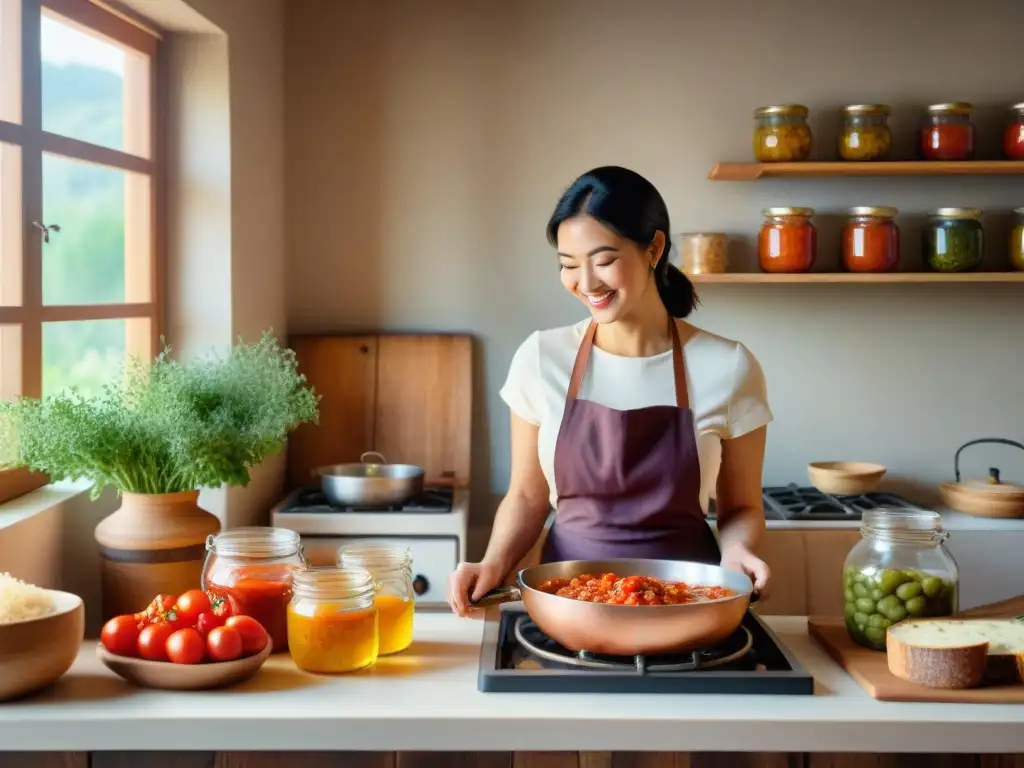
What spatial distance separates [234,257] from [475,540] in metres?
1.30

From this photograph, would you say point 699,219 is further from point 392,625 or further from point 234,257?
point 392,625

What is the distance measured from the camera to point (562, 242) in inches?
83.0

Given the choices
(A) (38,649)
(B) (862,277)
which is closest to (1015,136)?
(B) (862,277)

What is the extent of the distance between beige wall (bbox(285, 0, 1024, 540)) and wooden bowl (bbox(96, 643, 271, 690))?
2396mm

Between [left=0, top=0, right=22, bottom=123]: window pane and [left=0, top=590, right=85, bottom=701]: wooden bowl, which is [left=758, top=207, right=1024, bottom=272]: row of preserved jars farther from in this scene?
[left=0, top=590, right=85, bottom=701]: wooden bowl

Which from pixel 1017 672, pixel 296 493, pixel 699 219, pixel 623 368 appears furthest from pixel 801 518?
pixel 1017 672

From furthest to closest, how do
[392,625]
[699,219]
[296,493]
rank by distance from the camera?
[699,219]
[296,493]
[392,625]

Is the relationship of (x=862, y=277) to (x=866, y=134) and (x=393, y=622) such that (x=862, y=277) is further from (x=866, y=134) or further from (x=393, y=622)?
(x=393, y=622)

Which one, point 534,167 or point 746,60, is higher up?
point 746,60

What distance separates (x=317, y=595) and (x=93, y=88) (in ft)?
5.75

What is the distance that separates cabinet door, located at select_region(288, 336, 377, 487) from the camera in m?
3.86

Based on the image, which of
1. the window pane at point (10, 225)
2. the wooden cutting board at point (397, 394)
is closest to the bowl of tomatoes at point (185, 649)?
the window pane at point (10, 225)

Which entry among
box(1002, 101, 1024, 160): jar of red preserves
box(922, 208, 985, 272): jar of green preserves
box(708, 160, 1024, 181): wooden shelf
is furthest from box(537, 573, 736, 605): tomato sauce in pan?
box(1002, 101, 1024, 160): jar of red preserves

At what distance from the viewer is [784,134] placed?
142 inches
